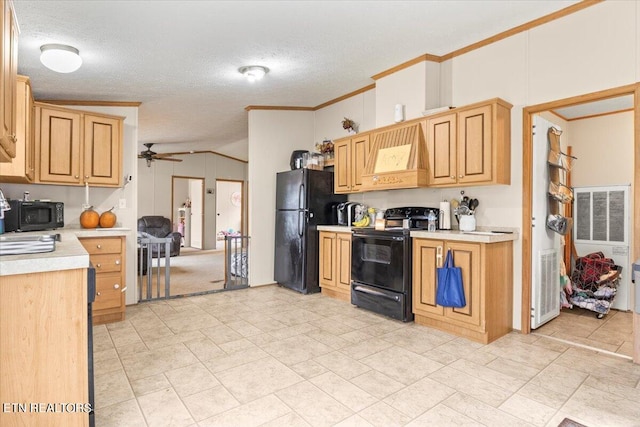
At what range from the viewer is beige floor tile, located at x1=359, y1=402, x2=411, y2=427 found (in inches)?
75.3

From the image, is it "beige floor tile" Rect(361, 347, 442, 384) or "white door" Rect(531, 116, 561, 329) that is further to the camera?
"white door" Rect(531, 116, 561, 329)

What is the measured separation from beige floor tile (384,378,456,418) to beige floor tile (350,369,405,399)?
0.05 meters

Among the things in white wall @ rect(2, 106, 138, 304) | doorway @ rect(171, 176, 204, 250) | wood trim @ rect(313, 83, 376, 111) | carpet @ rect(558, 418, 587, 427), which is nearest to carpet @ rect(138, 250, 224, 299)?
white wall @ rect(2, 106, 138, 304)

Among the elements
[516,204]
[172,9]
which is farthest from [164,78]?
[516,204]

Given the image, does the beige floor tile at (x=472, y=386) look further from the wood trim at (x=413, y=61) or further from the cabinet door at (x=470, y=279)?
the wood trim at (x=413, y=61)

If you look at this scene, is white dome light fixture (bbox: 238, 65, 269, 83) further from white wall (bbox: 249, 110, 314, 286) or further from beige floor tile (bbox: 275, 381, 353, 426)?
beige floor tile (bbox: 275, 381, 353, 426)

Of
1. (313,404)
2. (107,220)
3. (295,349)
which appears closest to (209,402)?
(313,404)

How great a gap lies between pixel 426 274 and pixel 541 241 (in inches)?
44.3

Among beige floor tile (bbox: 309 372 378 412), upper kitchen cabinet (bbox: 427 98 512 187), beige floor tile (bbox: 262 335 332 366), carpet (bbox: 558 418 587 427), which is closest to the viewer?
carpet (bbox: 558 418 587 427)

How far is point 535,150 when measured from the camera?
3.29 m

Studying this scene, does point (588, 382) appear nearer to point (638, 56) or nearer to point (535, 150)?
point (535, 150)

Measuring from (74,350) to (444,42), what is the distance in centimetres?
370

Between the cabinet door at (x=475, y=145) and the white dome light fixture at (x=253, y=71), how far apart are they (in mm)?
2106

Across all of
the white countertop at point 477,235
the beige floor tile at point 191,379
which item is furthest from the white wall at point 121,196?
the white countertop at point 477,235
